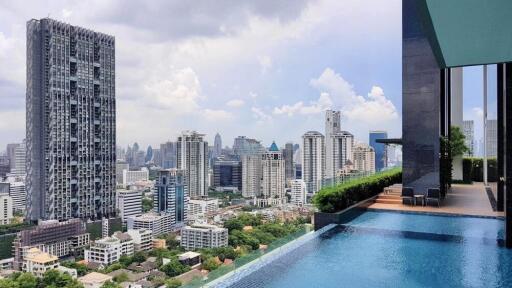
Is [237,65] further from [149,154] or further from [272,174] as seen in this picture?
[149,154]

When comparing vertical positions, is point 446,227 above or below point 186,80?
below

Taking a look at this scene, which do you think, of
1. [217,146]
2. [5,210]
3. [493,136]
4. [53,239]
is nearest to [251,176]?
[217,146]

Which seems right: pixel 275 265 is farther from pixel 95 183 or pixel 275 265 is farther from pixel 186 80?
pixel 95 183

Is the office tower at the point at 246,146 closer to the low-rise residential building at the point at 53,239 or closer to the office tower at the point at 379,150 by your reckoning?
the low-rise residential building at the point at 53,239

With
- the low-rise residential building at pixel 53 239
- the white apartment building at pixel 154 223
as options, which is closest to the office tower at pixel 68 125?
the low-rise residential building at pixel 53 239

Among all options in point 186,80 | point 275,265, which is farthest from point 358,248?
point 186,80
